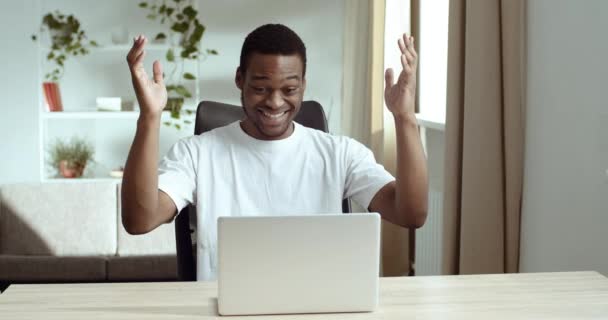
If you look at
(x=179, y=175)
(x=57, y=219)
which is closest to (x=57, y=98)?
(x=57, y=219)

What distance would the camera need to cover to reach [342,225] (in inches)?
63.3

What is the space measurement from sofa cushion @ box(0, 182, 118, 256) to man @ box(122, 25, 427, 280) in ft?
7.21

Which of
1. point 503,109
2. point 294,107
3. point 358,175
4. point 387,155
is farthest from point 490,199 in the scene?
point 387,155

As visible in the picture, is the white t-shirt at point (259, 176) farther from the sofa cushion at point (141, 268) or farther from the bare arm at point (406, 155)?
the sofa cushion at point (141, 268)

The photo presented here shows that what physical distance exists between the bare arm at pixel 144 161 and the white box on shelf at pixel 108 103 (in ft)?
11.5

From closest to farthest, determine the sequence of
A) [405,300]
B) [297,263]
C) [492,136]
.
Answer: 1. [297,263]
2. [405,300]
3. [492,136]

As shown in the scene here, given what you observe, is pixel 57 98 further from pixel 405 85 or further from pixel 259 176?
pixel 405 85

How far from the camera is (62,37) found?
558cm

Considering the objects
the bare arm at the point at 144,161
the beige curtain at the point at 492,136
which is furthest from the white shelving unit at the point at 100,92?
the bare arm at the point at 144,161

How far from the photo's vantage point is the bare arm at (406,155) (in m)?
1.95

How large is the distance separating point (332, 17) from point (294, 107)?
386 cm

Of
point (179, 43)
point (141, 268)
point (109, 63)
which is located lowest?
point (141, 268)

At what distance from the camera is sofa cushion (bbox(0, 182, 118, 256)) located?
14.1 ft

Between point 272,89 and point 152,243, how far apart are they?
222cm
